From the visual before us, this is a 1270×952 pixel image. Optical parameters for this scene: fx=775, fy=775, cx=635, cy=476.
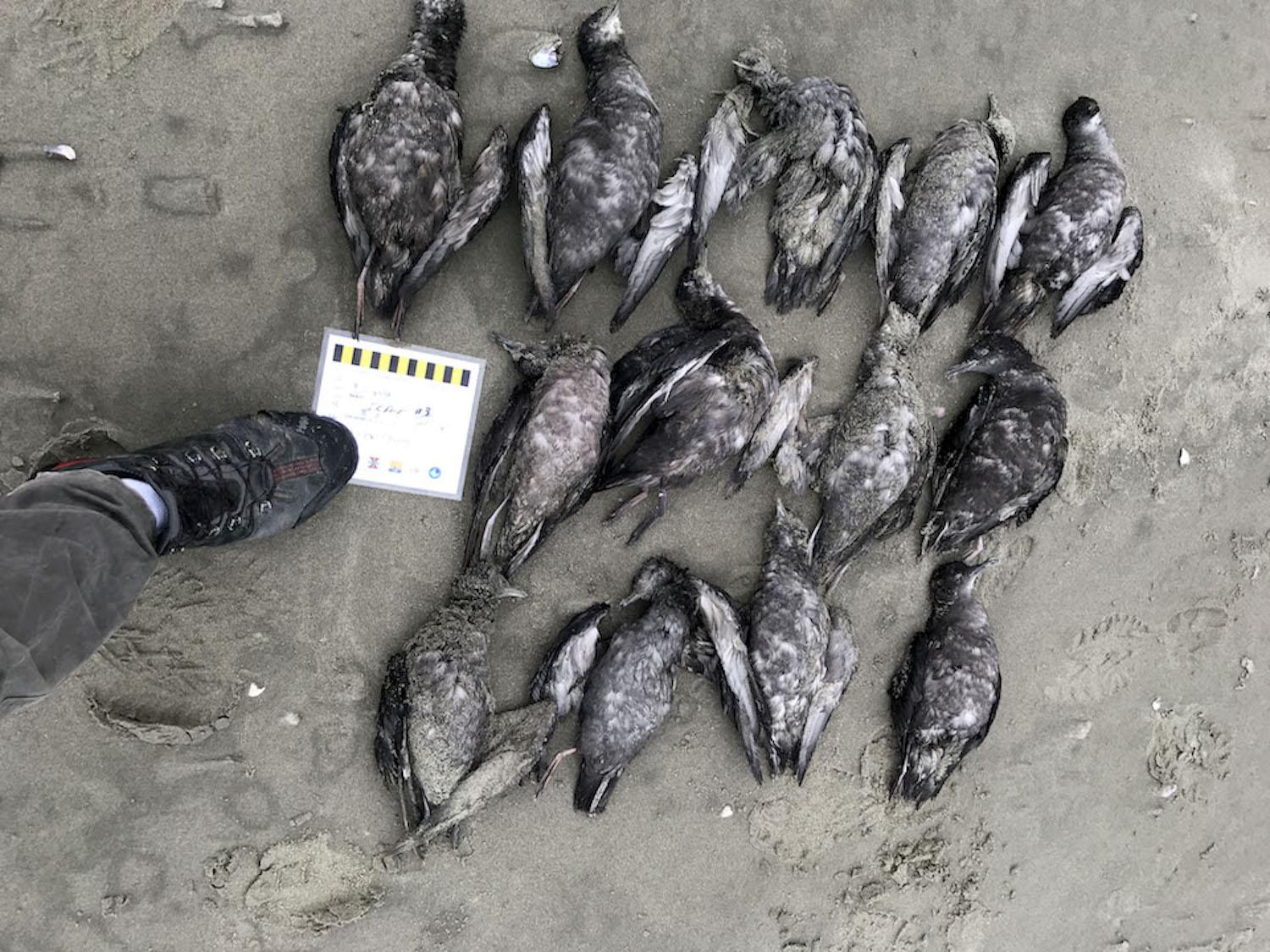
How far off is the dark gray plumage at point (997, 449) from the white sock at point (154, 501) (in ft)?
9.07

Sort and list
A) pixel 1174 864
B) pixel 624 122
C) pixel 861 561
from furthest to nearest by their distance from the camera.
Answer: pixel 1174 864, pixel 861 561, pixel 624 122

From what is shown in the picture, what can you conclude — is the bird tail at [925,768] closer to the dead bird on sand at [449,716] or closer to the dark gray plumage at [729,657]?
the dark gray plumage at [729,657]

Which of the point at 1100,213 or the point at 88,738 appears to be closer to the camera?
the point at 88,738

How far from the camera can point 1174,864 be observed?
143 inches

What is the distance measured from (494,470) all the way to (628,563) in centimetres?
67

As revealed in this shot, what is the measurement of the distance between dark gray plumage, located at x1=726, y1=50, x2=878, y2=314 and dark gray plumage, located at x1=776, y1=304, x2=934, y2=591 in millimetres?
380

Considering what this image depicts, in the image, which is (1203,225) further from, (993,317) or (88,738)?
(88,738)

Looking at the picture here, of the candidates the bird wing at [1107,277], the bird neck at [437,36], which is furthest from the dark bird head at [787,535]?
the bird neck at [437,36]

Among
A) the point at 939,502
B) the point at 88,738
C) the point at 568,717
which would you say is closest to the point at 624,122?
the point at 939,502

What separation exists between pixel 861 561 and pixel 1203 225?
7.10 ft

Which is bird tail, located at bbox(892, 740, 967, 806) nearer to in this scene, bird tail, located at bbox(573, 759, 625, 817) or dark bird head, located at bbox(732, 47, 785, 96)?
bird tail, located at bbox(573, 759, 625, 817)

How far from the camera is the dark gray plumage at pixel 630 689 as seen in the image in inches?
115

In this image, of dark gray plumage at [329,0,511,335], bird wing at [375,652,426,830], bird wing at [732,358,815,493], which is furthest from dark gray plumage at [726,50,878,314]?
bird wing at [375,652,426,830]

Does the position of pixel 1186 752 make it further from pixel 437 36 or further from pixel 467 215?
Answer: pixel 437 36
